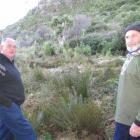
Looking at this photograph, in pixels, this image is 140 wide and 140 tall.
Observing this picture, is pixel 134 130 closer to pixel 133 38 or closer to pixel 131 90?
pixel 131 90

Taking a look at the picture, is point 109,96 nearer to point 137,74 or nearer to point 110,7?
point 137,74

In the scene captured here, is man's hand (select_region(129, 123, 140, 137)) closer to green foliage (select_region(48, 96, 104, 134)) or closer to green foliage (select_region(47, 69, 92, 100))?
green foliage (select_region(48, 96, 104, 134))

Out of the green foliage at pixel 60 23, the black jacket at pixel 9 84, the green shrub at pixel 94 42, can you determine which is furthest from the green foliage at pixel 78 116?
the green foliage at pixel 60 23

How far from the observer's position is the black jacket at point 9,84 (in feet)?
16.5

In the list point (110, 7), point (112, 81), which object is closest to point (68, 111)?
point (112, 81)

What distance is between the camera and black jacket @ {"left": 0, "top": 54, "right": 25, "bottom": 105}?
5.02 m

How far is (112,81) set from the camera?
7551 millimetres

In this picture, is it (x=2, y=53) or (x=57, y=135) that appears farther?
(x=57, y=135)

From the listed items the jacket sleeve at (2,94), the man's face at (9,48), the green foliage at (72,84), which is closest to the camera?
the jacket sleeve at (2,94)

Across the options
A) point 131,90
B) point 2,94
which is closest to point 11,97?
point 2,94

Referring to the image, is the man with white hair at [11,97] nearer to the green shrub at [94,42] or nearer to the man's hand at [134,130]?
the man's hand at [134,130]

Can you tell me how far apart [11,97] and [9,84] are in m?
0.16

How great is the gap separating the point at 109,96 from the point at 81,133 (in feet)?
4.45

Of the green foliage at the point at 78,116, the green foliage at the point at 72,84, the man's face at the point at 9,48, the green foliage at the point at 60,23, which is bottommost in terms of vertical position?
the green foliage at the point at 60,23
